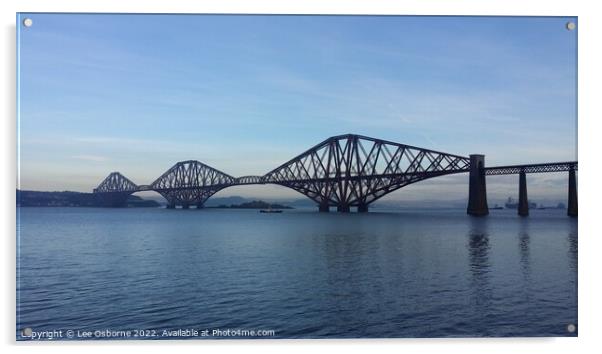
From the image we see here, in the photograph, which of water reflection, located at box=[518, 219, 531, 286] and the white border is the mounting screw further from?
water reflection, located at box=[518, 219, 531, 286]

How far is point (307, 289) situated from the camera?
11.9 metres

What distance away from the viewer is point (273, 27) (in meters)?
9.52

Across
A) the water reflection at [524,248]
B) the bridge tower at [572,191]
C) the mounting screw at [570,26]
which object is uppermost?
the mounting screw at [570,26]

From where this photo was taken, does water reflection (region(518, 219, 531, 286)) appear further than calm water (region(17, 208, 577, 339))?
Yes

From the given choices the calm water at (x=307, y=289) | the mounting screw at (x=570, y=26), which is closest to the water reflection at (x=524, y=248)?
the calm water at (x=307, y=289)

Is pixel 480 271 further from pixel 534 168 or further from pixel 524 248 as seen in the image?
pixel 524 248

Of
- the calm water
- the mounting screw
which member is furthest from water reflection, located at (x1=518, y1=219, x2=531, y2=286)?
the mounting screw

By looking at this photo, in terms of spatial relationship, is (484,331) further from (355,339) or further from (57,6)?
(57,6)

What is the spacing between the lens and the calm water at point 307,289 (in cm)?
927

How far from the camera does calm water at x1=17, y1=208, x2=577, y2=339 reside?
9.27m

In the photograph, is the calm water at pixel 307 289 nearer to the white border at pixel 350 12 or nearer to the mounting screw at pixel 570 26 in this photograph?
the white border at pixel 350 12
